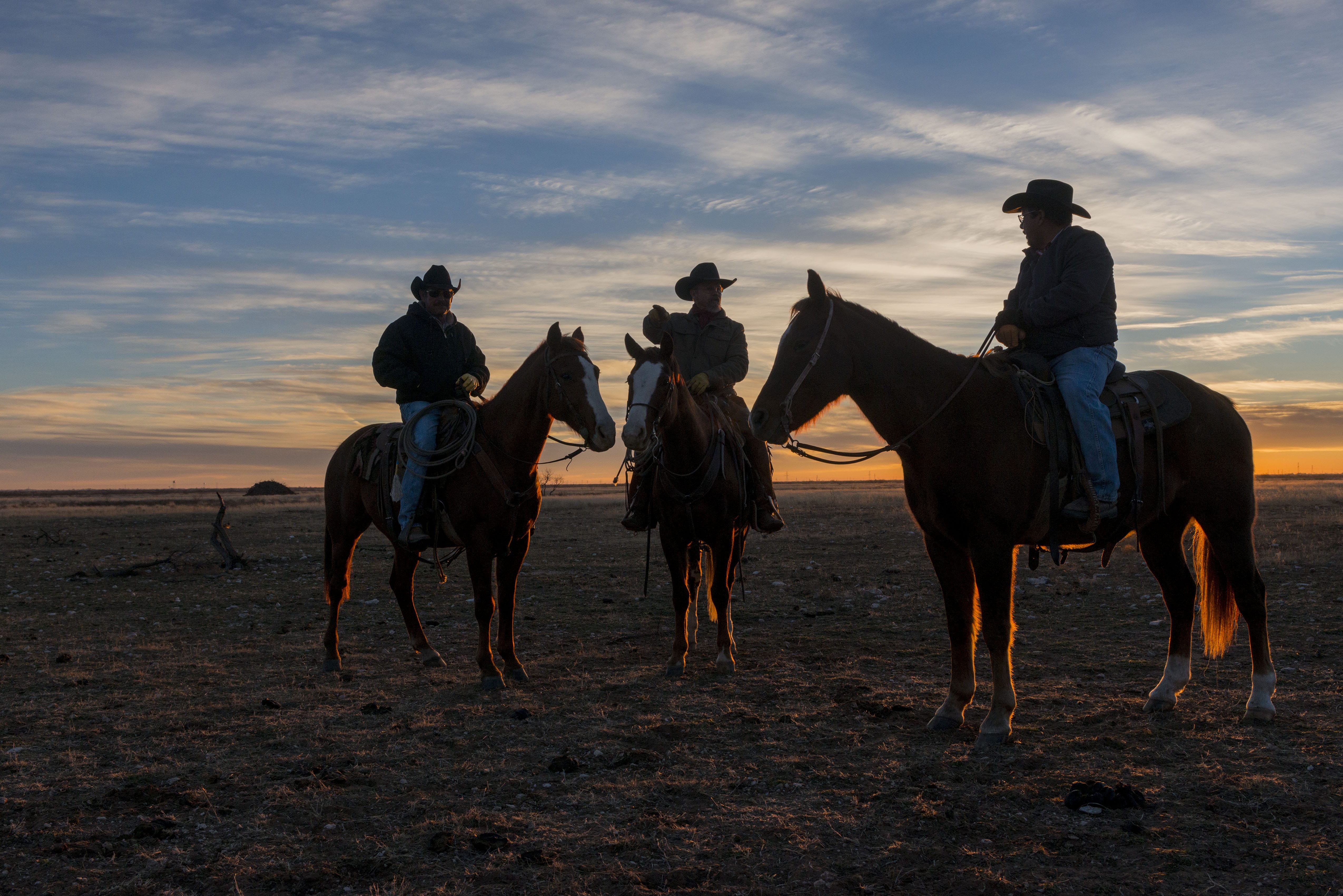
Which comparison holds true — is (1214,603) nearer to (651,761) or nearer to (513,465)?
(651,761)

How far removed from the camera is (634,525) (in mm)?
8781

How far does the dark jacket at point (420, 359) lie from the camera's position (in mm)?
8656

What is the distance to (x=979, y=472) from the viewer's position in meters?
5.81

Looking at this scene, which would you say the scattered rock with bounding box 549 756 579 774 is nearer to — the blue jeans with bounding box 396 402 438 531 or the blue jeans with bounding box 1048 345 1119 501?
the blue jeans with bounding box 396 402 438 531

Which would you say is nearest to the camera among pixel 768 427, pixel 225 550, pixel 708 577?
pixel 768 427

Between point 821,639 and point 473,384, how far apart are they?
485 cm

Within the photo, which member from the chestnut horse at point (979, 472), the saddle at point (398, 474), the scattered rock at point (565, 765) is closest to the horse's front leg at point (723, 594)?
the saddle at point (398, 474)

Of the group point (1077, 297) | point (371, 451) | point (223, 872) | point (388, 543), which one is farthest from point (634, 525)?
point (388, 543)

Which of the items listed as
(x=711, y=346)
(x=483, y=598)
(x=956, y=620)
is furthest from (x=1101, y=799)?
(x=711, y=346)

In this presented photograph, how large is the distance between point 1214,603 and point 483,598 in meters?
6.23

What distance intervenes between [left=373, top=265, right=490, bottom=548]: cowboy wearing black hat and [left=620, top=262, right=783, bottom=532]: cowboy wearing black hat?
206 centimetres

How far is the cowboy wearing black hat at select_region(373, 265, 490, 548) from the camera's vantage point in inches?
340

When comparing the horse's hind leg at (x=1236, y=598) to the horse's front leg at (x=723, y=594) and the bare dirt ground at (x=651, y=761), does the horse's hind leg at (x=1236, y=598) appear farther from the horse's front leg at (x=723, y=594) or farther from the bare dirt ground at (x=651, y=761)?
the horse's front leg at (x=723, y=594)

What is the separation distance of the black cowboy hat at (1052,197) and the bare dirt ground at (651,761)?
382 cm
